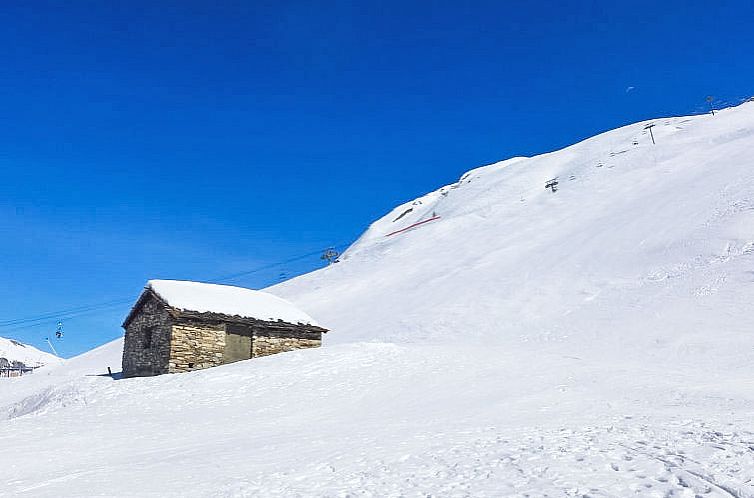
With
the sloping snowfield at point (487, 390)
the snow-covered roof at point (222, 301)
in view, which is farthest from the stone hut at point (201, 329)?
the sloping snowfield at point (487, 390)

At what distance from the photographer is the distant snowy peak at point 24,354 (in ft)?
288

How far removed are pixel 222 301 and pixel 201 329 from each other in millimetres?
2507

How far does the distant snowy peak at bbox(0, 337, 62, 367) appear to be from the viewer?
87.9 m

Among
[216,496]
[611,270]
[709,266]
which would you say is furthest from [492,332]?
[216,496]

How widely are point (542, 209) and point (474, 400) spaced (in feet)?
175

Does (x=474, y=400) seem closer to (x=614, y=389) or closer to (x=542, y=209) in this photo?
(x=614, y=389)

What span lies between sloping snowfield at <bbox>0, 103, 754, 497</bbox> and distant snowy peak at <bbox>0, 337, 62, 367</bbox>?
43.9 meters

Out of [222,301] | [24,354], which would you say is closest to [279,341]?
[222,301]

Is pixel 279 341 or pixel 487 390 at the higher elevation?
pixel 279 341

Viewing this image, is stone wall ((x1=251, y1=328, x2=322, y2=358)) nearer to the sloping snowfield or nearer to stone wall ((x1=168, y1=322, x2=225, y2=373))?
stone wall ((x1=168, y1=322, x2=225, y2=373))

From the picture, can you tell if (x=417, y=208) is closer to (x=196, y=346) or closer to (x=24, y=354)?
(x=24, y=354)

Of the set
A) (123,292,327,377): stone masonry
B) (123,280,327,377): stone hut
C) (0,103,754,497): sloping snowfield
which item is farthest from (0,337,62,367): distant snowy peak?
(123,280,327,377): stone hut

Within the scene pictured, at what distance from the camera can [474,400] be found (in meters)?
15.7

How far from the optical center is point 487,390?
672 inches
